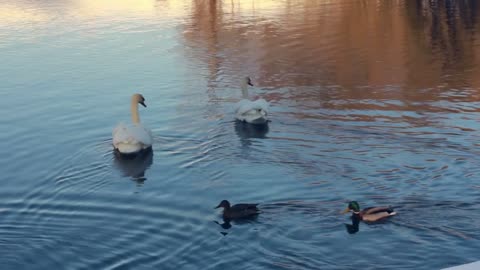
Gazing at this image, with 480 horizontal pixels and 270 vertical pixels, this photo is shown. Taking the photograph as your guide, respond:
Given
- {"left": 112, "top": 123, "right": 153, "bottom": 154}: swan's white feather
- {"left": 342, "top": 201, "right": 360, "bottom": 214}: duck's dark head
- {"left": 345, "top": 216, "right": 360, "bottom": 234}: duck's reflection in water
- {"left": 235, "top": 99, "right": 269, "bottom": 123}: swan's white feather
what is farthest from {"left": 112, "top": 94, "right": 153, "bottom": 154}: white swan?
{"left": 345, "top": 216, "right": 360, "bottom": 234}: duck's reflection in water

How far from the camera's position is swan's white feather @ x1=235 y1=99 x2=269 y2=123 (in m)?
16.6

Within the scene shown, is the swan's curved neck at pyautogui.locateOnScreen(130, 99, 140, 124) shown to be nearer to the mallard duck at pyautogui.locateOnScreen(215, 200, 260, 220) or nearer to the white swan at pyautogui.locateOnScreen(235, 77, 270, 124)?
the white swan at pyautogui.locateOnScreen(235, 77, 270, 124)

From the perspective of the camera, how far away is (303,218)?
457 inches

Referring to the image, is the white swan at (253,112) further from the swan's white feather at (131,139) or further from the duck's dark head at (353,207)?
the duck's dark head at (353,207)

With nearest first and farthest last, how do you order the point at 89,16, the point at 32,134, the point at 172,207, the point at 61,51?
the point at 172,207
the point at 32,134
the point at 61,51
the point at 89,16

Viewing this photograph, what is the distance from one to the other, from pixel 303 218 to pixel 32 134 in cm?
719

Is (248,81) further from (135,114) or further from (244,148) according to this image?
(244,148)

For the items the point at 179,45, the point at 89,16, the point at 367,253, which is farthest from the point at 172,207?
the point at 89,16

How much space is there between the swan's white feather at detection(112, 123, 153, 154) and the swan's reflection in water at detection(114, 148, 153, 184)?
0.10 meters

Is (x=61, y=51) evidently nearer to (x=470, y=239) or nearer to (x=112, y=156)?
(x=112, y=156)

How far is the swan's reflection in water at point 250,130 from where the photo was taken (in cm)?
1603

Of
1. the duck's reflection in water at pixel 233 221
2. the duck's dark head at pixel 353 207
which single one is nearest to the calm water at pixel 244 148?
the duck's reflection in water at pixel 233 221

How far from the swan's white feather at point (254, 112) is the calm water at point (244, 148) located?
0.27m

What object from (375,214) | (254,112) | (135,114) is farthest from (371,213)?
(135,114)
